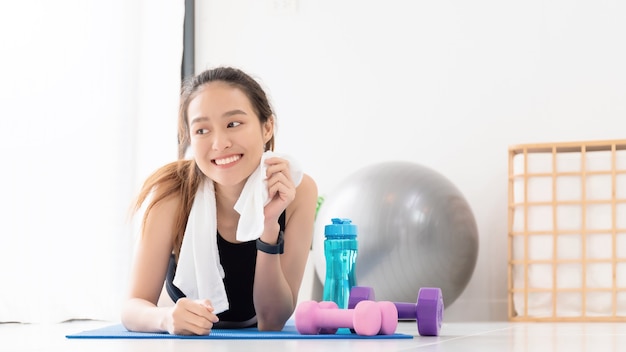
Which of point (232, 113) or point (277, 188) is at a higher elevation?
point (232, 113)

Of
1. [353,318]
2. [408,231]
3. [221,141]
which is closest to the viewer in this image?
[353,318]

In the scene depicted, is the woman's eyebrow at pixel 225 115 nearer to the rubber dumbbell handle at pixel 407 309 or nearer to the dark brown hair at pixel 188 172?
the dark brown hair at pixel 188 172

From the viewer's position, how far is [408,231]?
8.36 feet

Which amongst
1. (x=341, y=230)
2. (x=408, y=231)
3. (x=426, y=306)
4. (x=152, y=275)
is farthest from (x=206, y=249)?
(x=408, y=231)

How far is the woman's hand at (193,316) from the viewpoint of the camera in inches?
59.2

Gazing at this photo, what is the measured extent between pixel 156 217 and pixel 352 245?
449mm

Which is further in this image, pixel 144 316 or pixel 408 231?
pixel 408 231

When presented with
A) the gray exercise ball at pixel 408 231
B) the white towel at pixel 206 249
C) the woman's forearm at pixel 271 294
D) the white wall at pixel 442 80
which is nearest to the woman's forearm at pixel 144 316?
the white towel at pixel 206 249

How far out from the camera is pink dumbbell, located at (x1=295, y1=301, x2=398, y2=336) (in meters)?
1.57

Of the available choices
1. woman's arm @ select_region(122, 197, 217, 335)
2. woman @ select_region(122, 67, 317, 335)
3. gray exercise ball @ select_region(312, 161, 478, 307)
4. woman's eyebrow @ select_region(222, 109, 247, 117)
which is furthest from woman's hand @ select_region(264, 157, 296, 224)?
gray exercise ball @ select_region(312, 161, 478, 307)

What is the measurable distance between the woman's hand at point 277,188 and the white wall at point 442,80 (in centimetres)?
129

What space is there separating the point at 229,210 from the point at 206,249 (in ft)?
0.39

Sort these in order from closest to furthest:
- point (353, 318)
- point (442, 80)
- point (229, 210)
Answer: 1. point (353, 318)
2. point (229, 210)
3. point (442, 80)

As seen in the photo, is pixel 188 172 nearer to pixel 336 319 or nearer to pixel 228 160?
pixel 228 160
